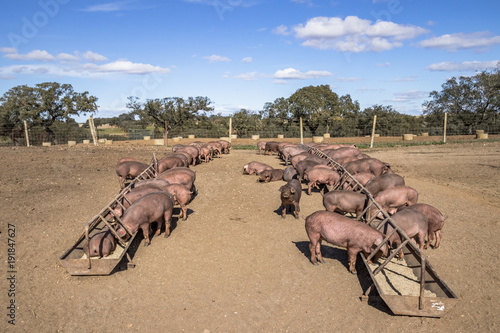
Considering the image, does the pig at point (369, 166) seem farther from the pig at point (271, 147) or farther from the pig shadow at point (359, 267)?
the pig at point (271, 147)

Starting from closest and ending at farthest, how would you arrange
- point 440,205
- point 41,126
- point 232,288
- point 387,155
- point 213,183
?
point 232,288, point 440,205, point 213,183, point 387,155, point 41,126

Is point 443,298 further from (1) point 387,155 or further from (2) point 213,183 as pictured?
(1) point 387,155

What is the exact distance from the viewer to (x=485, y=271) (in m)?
6.06

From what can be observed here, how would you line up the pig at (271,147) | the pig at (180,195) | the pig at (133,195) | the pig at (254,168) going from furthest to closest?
1. the pig at (271,147)
2. the pig at (254,168)
3. the pig at (180,195)
4. the pig at (133,195)

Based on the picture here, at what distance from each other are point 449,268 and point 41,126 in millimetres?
37181

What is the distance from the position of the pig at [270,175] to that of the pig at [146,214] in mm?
6000

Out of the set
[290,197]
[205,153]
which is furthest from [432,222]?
[205,153]

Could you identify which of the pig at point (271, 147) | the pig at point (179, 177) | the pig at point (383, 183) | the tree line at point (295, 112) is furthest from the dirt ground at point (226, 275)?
the tree line at point (295, 112)

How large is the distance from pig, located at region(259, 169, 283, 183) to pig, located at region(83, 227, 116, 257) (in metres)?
7.69

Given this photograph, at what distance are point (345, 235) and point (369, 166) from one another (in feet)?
22.8

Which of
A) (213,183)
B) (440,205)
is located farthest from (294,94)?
(440,205)

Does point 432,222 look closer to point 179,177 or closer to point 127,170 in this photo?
point 179,177

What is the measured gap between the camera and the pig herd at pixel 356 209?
20.1ft

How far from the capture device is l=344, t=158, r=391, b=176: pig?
40.1 feet
